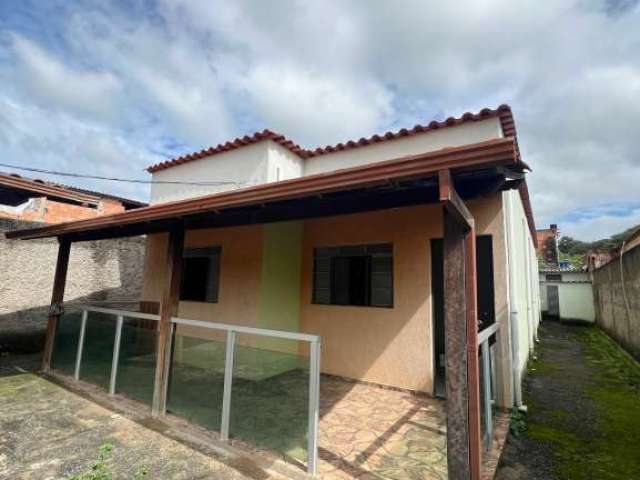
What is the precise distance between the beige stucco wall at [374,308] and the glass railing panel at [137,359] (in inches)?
73.3

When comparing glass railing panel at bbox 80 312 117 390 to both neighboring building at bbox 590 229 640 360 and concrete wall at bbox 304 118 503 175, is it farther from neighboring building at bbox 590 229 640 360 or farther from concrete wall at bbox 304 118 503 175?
neighboring building at bbox 590 229 640 360

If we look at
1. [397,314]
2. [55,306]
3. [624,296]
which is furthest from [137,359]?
[624,296]

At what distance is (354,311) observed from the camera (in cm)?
607

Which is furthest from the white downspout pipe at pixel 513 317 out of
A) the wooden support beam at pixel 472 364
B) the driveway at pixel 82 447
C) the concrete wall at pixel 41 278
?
the concrete wall at pixel 41 278

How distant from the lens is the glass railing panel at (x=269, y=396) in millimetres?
3227

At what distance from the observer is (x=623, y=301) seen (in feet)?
30.5

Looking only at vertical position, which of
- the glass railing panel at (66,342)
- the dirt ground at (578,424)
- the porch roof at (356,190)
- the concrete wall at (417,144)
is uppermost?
the concrete wall at (417,144)

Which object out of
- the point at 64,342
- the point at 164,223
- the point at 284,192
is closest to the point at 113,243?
the point at 64,342

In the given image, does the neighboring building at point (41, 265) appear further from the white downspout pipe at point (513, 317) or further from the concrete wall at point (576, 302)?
the concrete wall at point (576, 302)

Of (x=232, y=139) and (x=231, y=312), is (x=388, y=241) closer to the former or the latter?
(x=231, y=312)

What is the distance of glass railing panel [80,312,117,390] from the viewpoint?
532cm

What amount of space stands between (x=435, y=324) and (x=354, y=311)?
142 centimetres

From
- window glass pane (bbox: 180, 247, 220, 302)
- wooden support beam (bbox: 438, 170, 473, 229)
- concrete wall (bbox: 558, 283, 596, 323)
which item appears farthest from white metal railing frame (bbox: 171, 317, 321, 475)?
concrete wall (bbox: 558, 283, 596, 323)

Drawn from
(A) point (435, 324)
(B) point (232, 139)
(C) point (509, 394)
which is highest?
(B) point (232, 139)
